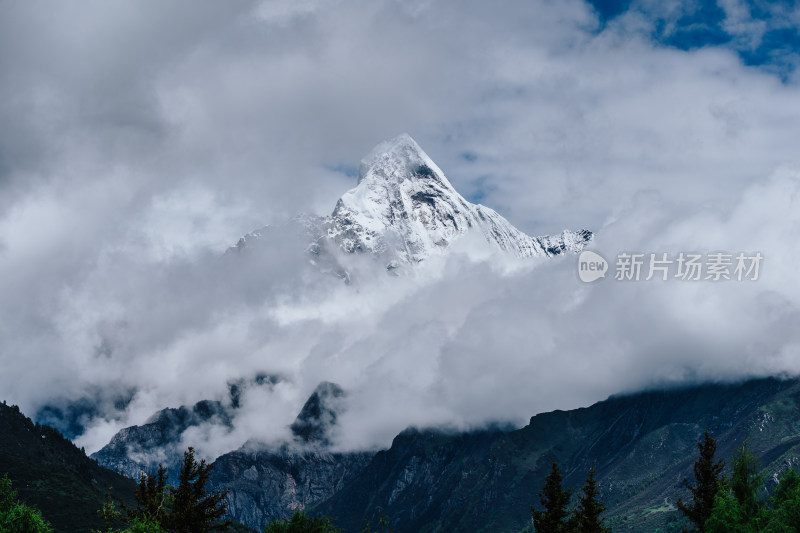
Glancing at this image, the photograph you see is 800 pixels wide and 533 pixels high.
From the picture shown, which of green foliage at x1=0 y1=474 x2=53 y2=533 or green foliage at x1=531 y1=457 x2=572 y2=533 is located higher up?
green foliage at x1=0 y1=474 x2=53 y2=533

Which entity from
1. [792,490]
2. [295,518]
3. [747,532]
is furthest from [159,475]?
[792,490]

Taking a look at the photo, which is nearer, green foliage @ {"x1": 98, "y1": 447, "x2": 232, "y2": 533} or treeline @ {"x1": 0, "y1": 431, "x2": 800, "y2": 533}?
green foliage @ {"x1": 98, "y1": 447, "x2": 232, "y2": 533}

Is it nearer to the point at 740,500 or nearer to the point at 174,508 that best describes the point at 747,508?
the point at 740,500

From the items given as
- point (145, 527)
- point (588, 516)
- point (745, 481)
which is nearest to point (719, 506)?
point (745, 481)

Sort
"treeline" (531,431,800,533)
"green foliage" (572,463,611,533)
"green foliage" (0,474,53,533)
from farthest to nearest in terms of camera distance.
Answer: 1. "green foliage" (0,474,53,533)
2. "treeline" (531,431,800,533)
3. "green foliage" (572,463,611,533)

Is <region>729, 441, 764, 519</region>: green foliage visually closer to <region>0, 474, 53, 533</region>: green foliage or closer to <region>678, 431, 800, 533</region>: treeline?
<region>678, 431, 800, 533</region>: treeline

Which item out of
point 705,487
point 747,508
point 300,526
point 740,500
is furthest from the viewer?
point 705,487

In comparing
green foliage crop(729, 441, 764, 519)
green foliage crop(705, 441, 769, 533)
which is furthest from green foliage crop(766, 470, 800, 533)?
green foliage crop(729, 441, 764, 519)

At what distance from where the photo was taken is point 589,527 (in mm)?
82625

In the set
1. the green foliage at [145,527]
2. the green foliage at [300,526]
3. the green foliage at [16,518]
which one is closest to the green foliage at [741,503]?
the green foliage at [300,526]

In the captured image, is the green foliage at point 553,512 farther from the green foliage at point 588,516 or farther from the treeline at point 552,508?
the green foliage at point 588,516

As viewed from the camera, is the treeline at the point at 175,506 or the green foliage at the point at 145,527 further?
the treeline at the point at 175,506

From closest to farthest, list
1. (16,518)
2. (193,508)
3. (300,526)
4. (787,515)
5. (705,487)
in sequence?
(193,508)
(787,515)
(16,518)
(300,526)
(705,487)

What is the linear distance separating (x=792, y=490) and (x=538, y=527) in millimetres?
33676
